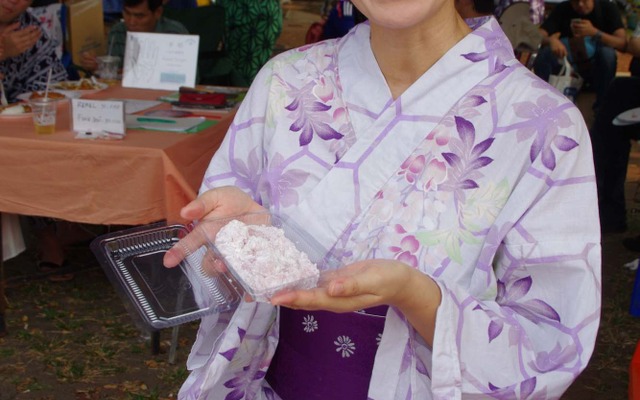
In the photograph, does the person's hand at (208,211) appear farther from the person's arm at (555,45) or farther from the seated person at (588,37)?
the person's arm at (555,45)

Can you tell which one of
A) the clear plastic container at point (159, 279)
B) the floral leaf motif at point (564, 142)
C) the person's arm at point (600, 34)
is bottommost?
the person's arm at point (600, 34)

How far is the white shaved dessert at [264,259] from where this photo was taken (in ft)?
3.93

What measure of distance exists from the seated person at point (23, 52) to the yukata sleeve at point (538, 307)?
358 cm

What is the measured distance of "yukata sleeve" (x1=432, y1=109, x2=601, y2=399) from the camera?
1189 mm

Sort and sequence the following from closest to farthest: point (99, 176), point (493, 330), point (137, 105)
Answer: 1. point (493, 330)
2. point (99, 176)
3. point (137, 105)

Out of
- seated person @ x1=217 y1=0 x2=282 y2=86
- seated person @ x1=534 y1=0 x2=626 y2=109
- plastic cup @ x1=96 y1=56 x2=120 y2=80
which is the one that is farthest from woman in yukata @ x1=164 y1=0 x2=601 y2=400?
seated person @ x1=534 y1=0 x2=626 y2=109

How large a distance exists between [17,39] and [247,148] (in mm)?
3204

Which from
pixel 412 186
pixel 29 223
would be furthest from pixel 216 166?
pixel 29 223

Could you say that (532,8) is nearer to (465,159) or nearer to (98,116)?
(98,116)

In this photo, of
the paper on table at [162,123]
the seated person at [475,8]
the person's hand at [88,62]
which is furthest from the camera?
the person's hand at [88,62]

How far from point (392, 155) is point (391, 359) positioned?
33cm

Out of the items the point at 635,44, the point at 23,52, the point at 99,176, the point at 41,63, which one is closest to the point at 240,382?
the point at 99,176

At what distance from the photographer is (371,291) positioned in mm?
1090

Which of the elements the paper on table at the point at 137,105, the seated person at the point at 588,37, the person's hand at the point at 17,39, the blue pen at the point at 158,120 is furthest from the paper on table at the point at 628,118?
the person's hand at the point at 17,39
